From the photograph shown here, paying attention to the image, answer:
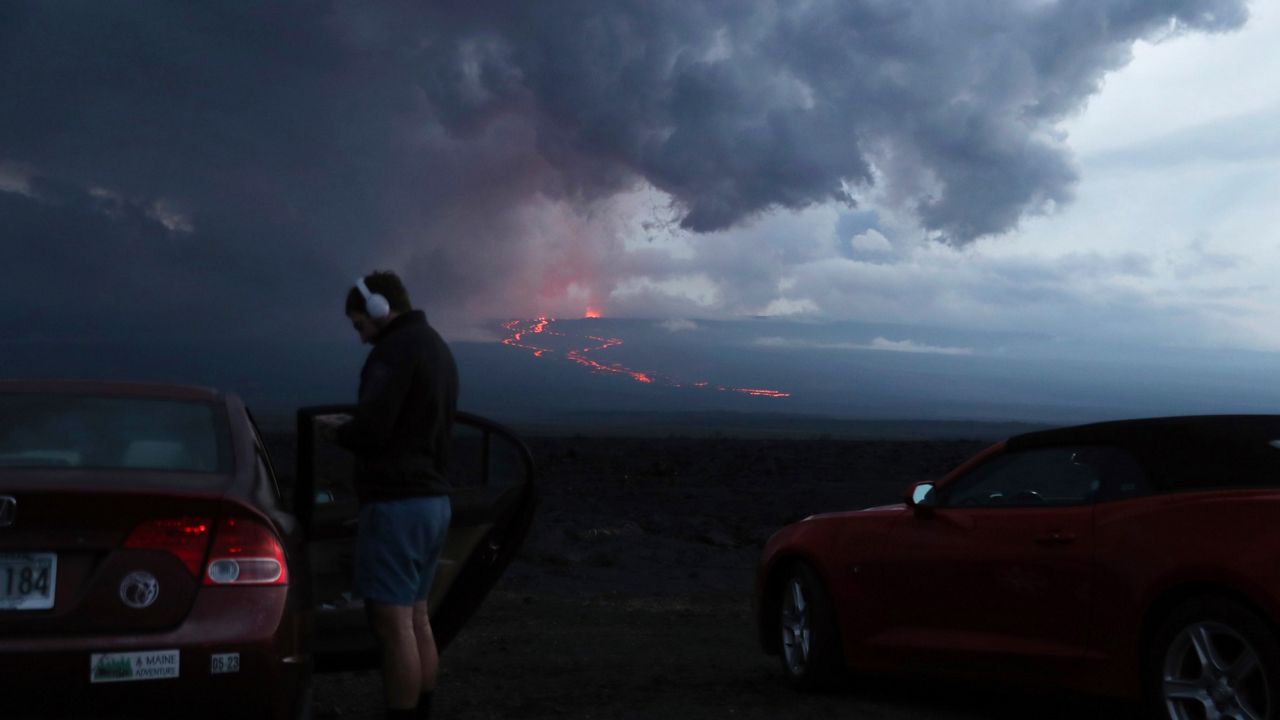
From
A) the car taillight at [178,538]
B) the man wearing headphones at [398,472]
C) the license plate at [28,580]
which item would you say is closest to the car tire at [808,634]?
the man wearing headphones at [398,472]

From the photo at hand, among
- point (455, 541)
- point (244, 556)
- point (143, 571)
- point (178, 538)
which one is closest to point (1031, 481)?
point (455, 541)

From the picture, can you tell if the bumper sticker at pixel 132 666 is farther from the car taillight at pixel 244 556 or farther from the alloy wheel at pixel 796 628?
the alloy wheel at pixel 796 628

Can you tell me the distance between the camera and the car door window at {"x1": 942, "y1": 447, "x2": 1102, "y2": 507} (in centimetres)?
600

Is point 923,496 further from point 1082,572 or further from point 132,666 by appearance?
point 132,666

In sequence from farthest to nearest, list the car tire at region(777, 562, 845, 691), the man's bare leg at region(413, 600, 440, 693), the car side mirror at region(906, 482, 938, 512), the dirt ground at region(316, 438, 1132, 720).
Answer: the car tire at region(777, 562, 845, 691) < the dirt ground at region(316, 438, 1132, 720) < the car side mirror at region(906, 482, 938, 512) < the man's bare leg at region(413, 600, 440, 693)

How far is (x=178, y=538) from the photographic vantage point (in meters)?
4.37

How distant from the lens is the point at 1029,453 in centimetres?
644

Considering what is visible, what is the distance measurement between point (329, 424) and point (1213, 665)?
3509 mm

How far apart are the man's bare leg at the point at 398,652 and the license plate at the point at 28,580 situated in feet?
4.88

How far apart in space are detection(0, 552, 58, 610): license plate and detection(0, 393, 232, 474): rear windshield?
57 centimetres

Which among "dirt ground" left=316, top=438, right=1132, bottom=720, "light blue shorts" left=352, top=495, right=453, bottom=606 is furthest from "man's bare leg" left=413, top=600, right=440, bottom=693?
"dirt ground" left=316, top=438, right=1132, bottom=720

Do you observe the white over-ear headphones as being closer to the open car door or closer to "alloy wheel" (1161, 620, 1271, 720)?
the open car door

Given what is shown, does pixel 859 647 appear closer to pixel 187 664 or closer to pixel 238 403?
pixel 238 403

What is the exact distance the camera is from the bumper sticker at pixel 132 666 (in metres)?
4.15
